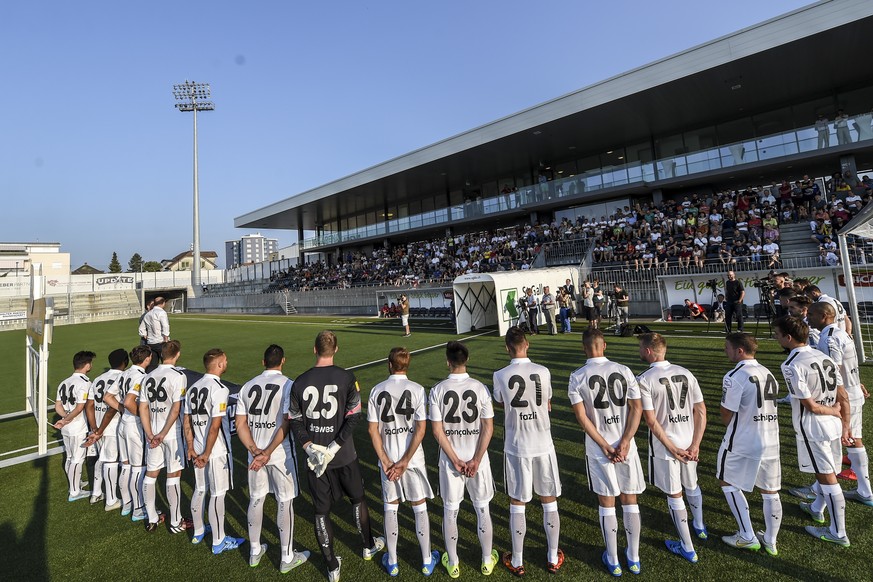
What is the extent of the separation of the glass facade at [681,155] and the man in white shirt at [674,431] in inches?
956

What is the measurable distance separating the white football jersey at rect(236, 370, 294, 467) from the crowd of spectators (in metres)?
17.6

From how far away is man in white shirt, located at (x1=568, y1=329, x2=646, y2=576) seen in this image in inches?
129

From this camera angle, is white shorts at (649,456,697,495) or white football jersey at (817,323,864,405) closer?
white shorts at (649,456,697,495)

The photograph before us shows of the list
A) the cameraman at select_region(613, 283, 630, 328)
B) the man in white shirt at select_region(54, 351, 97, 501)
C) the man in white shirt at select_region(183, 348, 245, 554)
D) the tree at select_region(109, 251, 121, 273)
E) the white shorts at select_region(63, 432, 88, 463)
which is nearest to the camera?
the man in white shirt at select_region(183, 348, 245, 554)

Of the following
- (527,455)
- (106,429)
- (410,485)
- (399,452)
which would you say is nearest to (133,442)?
(106,429)

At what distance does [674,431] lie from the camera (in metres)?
3.50

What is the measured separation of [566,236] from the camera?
25375 mm

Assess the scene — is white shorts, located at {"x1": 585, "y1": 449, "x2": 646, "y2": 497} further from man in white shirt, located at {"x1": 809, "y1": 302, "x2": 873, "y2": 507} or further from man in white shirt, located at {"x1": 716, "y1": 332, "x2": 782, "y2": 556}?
man in white shirt, located at {"x1": 809, "y1": 302, "x2": 873, "y2": 507}

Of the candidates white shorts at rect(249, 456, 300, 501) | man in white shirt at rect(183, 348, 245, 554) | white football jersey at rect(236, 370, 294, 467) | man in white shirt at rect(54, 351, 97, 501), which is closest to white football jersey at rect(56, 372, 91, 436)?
man in white shirt at rect(54, 351, 97, 501)

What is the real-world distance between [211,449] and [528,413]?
9.96ft

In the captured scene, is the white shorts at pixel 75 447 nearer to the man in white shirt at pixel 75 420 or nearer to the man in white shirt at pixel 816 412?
the man in white shirt at pixel 75 420

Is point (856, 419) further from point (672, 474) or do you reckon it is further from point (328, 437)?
point (328, 437)

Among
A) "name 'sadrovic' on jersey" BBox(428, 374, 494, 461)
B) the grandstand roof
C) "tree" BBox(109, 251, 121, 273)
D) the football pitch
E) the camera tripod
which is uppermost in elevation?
"tree" BBox(109, 251, 121, 273)

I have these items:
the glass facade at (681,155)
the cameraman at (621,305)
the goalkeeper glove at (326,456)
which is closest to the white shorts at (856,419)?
the goalkeeper glove at (326,456)
